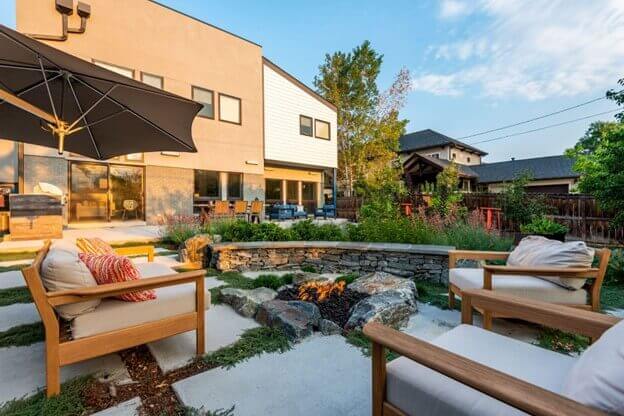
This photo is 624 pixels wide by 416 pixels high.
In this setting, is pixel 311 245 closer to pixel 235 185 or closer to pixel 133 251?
pixel 133 251

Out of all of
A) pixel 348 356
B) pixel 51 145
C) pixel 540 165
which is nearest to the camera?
pixel 348 356

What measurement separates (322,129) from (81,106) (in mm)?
12266

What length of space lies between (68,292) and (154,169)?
931 cm

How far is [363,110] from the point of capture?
1833cm

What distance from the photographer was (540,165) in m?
21.9

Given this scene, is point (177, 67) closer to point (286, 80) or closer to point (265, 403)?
point (286, 80)

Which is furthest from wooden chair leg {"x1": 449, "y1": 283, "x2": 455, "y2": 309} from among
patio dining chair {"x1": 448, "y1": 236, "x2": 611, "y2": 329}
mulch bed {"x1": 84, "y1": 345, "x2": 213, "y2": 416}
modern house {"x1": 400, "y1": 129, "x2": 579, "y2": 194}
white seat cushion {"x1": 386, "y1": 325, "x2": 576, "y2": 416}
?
modern house {"x1": 400, "y1": 129, "x2": 579, "y2": 194}

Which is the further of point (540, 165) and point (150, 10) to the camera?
point (540, 165)

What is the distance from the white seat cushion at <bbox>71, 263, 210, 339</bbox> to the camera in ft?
5.64

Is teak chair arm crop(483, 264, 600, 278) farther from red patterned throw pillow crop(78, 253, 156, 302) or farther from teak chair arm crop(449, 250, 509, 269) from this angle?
red patterned throw pillow crop(78, 253, 156, 302)

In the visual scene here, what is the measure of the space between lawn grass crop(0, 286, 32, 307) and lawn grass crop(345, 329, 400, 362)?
338 centimetres

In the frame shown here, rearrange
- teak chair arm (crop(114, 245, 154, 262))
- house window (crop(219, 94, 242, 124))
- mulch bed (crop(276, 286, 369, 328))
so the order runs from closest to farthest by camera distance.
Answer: mulch bed (crop(276, 286, 369, 328))
teak chair arm (crop(114, 245, 154, 262))
house window (crop(219, 94, 242, 124))

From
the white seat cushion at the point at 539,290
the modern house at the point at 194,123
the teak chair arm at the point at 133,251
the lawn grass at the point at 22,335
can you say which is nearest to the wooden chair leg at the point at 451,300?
the white seat cushion at the point at 539,290

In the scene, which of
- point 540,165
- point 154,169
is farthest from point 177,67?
point 540,165
